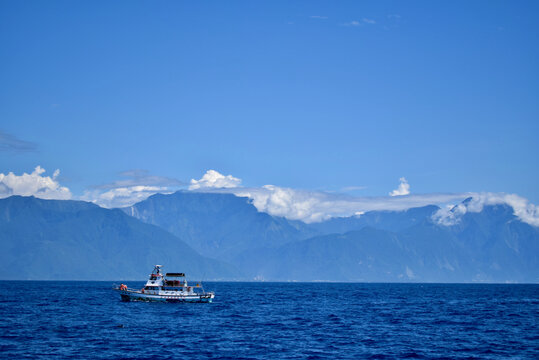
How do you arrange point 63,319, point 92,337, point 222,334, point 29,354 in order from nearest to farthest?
1. point 29,354
2. point 92,337
3. point 222,334
4. point 63,319

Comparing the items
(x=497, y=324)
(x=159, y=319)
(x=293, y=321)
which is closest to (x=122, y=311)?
(x=159, y=319)

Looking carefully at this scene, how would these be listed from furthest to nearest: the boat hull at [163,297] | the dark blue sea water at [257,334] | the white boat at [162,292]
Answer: the boat hull at [163,297], the white boat at [162,292], the dark blue sea water at [257,334]

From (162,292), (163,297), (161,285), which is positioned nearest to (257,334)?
(162,292)

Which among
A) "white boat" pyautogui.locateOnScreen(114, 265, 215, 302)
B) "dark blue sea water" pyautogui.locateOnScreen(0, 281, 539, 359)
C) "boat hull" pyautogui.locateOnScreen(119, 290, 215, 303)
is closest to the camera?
"dark blue sea water" pyautogui.locateOnScreen(0, 281, 539, 359)

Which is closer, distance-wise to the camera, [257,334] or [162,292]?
[257,334]

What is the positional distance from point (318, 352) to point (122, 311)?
197ft

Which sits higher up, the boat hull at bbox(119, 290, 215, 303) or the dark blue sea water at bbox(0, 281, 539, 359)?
the boat hull at bbox(119, 290, 215, 303)

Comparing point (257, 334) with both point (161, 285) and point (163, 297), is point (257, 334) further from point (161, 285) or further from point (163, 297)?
point (161, 285)

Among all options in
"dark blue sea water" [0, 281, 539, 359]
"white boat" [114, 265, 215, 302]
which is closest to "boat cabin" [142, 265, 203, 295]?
"white boat" [114, 265, 215, 302]

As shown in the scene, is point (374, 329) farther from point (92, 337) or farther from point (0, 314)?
point (0, 314)

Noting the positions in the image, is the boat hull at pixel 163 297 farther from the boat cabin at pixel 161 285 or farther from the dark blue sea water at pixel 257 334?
the dark blue sea water at pixel 257 334

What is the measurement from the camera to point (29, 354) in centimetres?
6706

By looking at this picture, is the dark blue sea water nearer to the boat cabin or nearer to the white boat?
the white boat

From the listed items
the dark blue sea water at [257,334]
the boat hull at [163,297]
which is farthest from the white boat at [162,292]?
the dark blue sea water at [257,334]
